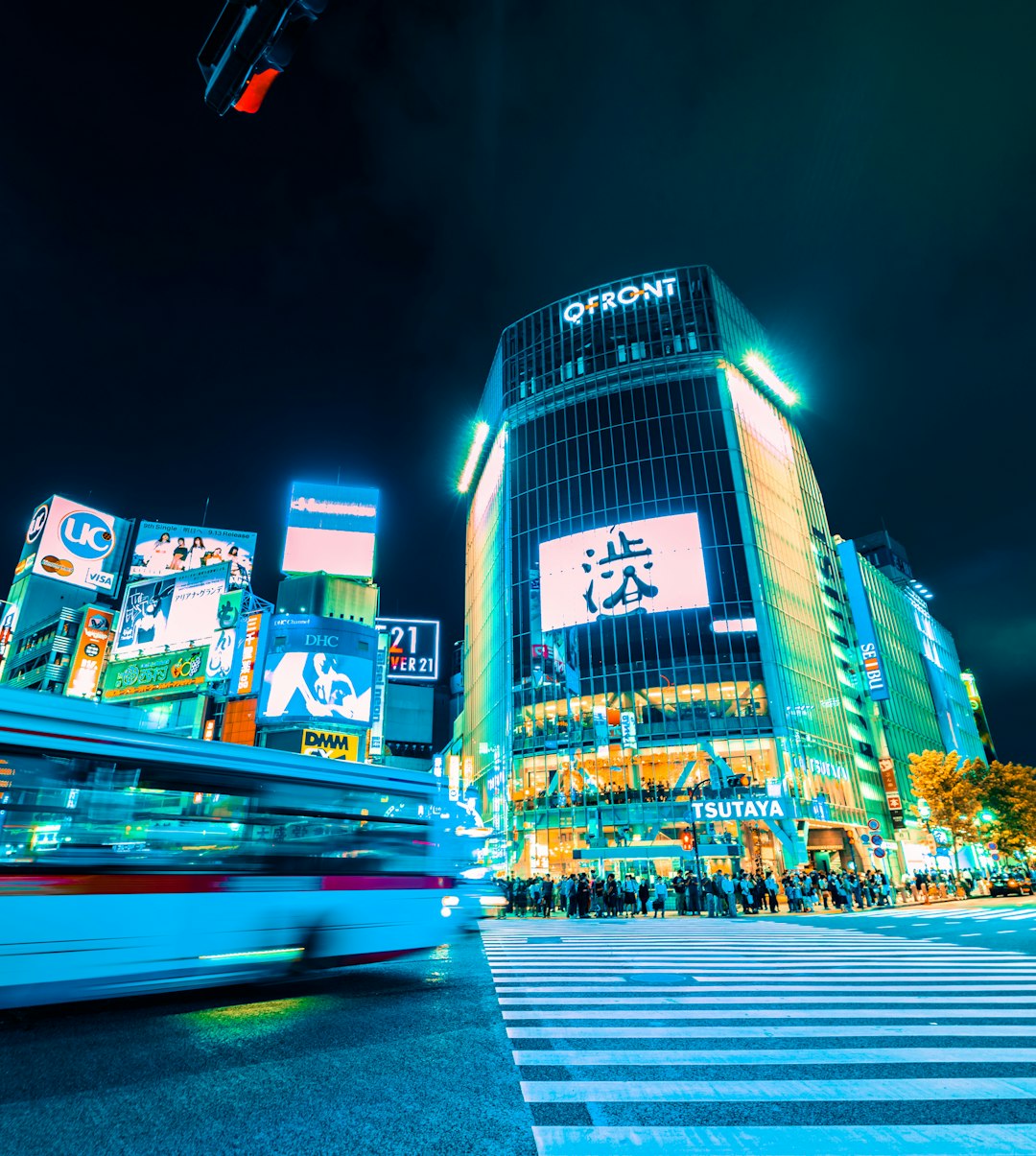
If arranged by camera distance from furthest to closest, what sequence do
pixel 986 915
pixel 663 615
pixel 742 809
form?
pixel 663 615 → pixel 742 809 → pixel 986 915

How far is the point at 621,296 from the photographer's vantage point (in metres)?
62.6

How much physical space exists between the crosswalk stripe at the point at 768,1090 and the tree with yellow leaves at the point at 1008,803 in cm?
5031

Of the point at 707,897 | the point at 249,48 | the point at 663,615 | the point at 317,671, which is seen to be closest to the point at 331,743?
the point at 317,671

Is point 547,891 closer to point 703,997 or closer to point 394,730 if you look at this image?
point 703,997

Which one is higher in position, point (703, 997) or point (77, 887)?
point (77, 887)

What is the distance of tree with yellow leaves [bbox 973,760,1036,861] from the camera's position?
1806 inches

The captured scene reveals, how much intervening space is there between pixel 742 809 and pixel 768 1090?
39774 millimetres

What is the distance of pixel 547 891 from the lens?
3025 centimetres

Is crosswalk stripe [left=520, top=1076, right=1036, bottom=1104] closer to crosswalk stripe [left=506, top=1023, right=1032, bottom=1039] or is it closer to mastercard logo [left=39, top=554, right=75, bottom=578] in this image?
crosswalk stripe [left=506, top=1023, right=1032, bottom=1039]

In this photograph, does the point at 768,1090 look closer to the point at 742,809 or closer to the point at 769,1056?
the point at 769,1056

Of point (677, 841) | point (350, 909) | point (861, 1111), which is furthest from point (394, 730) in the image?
point (861, 1111)

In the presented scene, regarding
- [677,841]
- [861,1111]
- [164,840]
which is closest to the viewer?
[861,1111]

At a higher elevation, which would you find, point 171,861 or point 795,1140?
point 171,861

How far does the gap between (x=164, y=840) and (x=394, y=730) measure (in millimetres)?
82906
